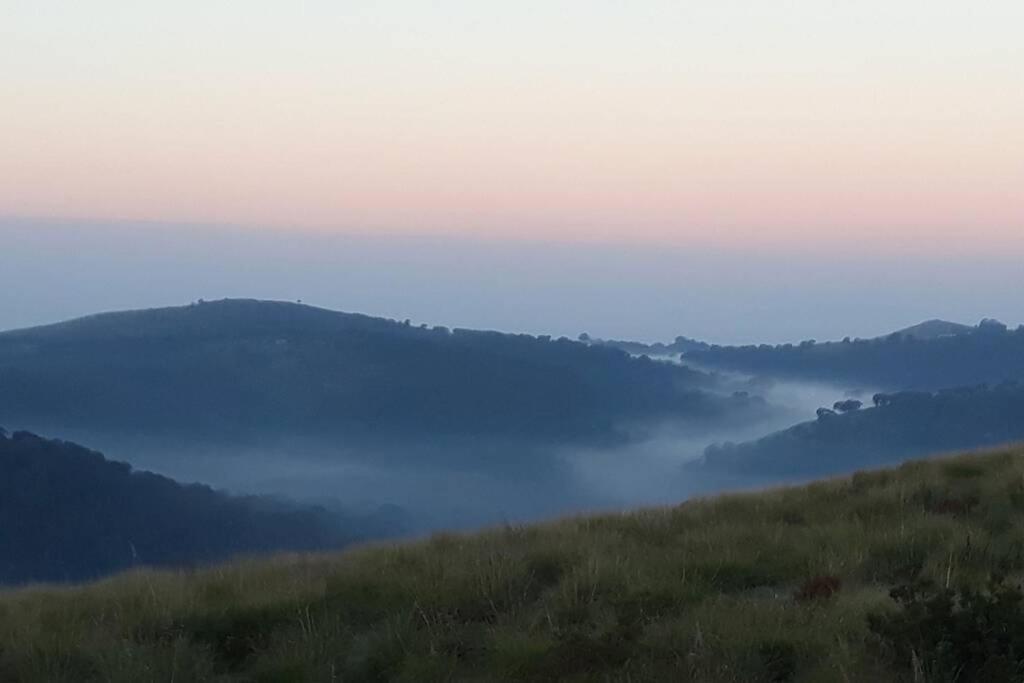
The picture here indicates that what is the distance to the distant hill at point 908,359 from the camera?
152125 mm

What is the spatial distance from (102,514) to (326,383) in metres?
95.2

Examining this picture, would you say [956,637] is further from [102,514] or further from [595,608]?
[102,514]

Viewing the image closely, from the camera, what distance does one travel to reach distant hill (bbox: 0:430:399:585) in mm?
72438

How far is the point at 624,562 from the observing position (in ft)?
20.6

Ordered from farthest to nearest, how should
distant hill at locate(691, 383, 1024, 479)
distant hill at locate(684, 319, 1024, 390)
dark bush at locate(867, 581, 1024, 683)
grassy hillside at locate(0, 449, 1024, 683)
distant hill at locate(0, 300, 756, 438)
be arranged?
distant hill at locate(0, 300, 756, 438), distant hill at locate(684, 319, 1024, 390), distant hill at locate(691, 383, 1024, 479), grassy hillside at locate(0, 449, 1024, 683), dark bush at locate(867, 581, 1024, 683)

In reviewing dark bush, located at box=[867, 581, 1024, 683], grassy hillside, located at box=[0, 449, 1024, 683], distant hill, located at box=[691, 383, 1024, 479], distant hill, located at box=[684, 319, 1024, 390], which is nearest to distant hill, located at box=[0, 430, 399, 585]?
distant hill, located at box=[691, 383, 1024, 479]

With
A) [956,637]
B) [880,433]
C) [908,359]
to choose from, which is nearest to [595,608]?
[956,637]

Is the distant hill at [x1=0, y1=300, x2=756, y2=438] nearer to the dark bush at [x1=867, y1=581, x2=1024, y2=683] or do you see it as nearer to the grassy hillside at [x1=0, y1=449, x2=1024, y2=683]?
the grassy hillside at [x1=0, y1=449, x2=1024, y2=683]

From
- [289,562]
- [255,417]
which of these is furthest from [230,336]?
[289,562]

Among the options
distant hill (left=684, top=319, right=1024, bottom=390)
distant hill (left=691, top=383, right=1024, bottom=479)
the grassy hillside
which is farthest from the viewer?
distant hill (left=684, top=319, right=1024, bottom=390)

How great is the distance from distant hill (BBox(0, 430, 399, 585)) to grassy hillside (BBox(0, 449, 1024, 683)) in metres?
61.7

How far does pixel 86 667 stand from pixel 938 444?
3572 inches

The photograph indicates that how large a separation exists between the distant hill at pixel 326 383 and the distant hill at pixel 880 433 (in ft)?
148

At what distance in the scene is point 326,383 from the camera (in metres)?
173
